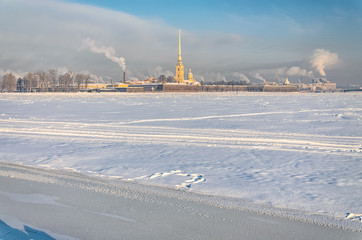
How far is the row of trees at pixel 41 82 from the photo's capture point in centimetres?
10416

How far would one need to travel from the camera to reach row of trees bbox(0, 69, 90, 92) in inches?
4101

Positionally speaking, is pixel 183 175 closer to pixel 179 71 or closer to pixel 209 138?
pixel 209 138

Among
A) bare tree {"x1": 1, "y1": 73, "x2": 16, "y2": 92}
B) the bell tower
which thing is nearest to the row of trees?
bare tree {"x1": 1, "y1": 73, "x2": 16, "y2": 92}

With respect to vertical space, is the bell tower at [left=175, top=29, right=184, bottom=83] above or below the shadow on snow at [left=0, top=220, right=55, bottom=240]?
above

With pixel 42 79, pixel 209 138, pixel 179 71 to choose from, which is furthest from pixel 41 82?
pixel 209 138

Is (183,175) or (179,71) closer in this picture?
(183,175)

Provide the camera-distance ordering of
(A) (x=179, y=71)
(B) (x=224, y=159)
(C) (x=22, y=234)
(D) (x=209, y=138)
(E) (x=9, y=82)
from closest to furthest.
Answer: (C) (x=22, y=234), (B) (x=224, y=159), (D) (x=209, y=138), (E) (x=9, y=82), (A) (x=179, y=71)

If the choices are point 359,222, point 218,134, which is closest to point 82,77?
point 218,134

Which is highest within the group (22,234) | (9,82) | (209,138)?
(9,82)

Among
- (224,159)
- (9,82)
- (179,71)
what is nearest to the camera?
(224,159)

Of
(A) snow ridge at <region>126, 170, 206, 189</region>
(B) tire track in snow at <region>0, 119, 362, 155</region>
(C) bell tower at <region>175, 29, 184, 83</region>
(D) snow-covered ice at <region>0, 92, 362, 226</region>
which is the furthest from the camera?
(C) bell tower at <region>175, 29, 184, 83</region>

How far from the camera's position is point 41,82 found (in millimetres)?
110438

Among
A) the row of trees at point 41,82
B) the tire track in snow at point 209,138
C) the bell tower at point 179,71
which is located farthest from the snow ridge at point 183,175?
the bell tower at point 179,71

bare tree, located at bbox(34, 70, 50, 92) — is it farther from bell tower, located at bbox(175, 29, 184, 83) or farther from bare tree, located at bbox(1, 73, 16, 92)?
bell tower, located at bbox(175, 29, 184, 83)
